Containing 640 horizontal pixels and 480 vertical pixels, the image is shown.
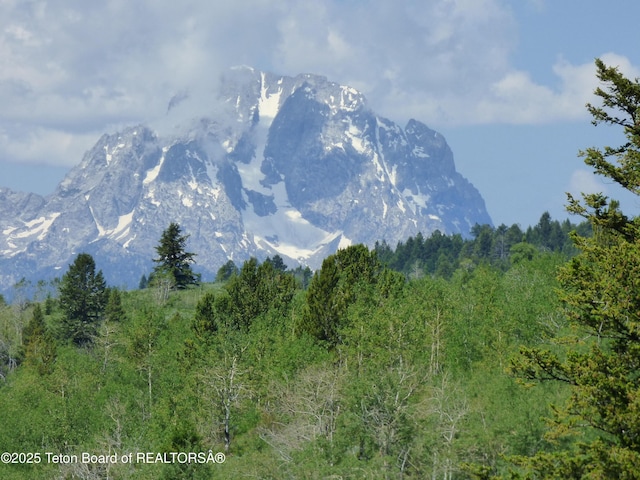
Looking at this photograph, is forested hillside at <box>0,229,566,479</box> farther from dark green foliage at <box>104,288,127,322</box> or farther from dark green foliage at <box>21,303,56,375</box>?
dark green foliage at <box>104,288,127,322</box>

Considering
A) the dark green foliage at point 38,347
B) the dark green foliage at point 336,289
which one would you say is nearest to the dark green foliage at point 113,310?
the dark green foliage at point 38,347

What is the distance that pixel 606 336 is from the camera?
2614 cm

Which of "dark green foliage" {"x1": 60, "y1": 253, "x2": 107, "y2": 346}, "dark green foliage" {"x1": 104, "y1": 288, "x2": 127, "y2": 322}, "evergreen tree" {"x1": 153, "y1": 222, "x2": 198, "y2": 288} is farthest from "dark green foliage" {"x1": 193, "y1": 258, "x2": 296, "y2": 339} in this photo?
"evergreen tree" {"x1": 153, "y1": 222, "x2": 198, "y2": 288}

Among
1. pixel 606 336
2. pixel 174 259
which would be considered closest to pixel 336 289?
pixel 174 259

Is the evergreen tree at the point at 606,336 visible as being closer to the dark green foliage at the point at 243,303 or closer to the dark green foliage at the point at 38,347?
the dark green foliage at the point at 243,303

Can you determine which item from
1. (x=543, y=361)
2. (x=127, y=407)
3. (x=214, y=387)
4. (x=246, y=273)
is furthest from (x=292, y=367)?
(x=543, y=361)

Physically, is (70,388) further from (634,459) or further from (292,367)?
(634,459)

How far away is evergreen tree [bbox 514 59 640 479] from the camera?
24656mm

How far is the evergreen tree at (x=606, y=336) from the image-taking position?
2466cm

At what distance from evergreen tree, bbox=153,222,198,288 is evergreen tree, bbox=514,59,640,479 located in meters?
115

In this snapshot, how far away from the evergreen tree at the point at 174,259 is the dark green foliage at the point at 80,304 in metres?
14.3

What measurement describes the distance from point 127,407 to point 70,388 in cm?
1205

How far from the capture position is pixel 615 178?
2708 centimetres

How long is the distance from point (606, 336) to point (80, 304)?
10765cm
